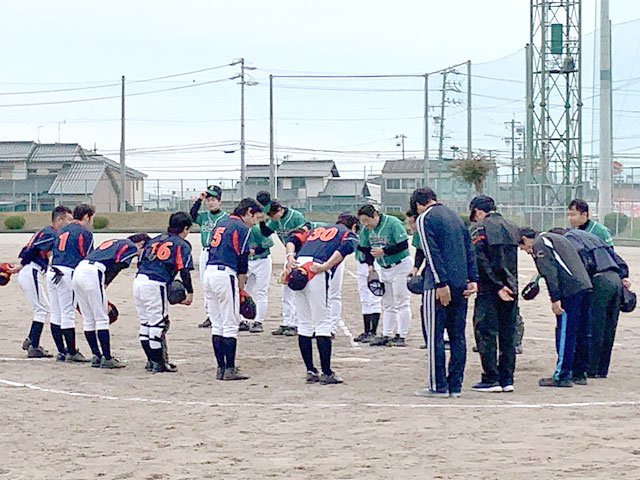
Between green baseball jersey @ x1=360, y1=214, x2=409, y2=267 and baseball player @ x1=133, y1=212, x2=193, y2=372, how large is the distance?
2856mm

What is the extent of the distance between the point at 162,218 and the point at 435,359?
46.3 m

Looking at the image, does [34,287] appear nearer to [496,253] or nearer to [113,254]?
[113,254]

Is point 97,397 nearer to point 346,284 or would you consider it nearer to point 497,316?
point 497,316

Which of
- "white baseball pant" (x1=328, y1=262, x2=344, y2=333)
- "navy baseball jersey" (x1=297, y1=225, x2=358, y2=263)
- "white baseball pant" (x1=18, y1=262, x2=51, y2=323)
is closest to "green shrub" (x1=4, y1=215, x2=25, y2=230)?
"white baseball pant" (x1=18, y1=262, x2=51, y2=323)

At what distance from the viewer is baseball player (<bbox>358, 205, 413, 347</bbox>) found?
41.2 feet

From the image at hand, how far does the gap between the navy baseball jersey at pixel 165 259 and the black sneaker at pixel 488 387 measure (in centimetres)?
315

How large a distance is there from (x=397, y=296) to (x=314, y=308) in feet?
10.1

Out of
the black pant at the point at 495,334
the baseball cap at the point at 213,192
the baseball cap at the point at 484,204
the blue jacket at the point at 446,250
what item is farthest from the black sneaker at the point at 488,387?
the baseball cap at the point at 213,192

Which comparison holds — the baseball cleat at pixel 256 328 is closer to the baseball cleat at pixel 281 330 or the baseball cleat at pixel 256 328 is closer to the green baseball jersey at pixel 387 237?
the baseball cleat at pixel 281 330

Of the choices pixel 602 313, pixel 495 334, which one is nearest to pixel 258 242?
pixel 495 334

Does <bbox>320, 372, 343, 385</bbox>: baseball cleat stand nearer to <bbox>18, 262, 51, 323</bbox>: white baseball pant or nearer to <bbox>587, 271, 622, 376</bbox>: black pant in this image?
<bbox>587, 271, 622, 376</bbox>: black pant

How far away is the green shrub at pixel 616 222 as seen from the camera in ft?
119

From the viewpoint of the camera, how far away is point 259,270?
14.2m

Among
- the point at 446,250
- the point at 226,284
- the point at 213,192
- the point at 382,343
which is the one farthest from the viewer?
the point at 213,192
